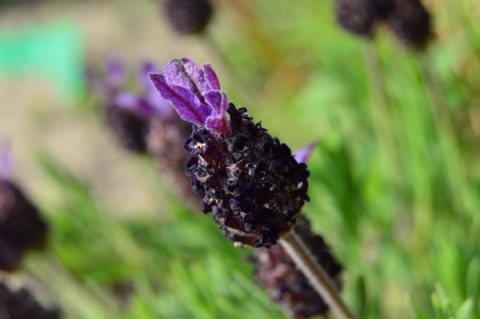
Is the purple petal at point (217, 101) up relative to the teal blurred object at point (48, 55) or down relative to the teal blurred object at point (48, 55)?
down

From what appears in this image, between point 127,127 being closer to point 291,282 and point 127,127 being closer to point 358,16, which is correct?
point 358,16

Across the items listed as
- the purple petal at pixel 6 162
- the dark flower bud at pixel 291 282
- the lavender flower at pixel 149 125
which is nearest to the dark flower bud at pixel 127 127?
the lavender flower at pixel 149 125

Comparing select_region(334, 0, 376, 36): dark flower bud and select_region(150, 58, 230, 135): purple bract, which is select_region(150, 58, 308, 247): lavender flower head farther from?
select_region(334, 0, 376, 36): dark flower bud

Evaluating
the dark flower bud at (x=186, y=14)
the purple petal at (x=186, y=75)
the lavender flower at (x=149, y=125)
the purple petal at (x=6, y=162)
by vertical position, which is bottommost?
the purple petal at (x=186, y=75)

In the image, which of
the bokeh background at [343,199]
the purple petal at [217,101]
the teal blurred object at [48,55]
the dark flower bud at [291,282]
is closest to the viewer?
the purple petal at [217,101]

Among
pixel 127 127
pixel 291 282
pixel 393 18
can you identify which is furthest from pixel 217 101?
pixel 127 127

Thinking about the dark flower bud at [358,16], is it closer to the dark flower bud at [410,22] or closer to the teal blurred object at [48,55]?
the dark flower bud at [410,22]
